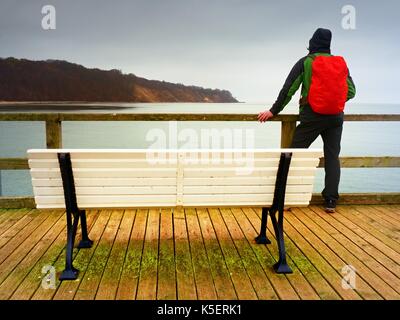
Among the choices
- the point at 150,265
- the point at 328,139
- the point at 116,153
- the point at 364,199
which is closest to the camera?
the point at 116,153

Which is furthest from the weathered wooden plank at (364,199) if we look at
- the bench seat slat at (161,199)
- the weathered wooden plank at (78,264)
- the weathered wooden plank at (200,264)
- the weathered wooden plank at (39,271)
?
the weathered wooden plank at (39,271)

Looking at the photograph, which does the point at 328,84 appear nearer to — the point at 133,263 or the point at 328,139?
the point at 328,139

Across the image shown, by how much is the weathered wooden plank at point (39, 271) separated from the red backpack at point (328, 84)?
2.47 meters

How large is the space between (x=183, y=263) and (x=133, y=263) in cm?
36

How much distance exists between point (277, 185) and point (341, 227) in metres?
1.34

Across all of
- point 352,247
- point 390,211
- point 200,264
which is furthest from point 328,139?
point 200,264

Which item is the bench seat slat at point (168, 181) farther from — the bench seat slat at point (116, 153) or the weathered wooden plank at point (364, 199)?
the weathered wooden plank at point (364, 199)

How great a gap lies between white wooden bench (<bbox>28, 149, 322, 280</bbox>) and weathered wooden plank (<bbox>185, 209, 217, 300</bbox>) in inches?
17.6

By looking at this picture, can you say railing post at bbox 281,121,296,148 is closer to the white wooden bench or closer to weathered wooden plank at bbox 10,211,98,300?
the white wooden bench

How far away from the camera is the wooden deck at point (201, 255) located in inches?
97.3

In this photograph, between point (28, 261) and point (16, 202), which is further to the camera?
point (16, 202)

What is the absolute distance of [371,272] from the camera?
2771 mm

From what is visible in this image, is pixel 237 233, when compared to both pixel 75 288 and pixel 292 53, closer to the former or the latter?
pixel 75 288

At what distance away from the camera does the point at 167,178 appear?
269 centimetres
